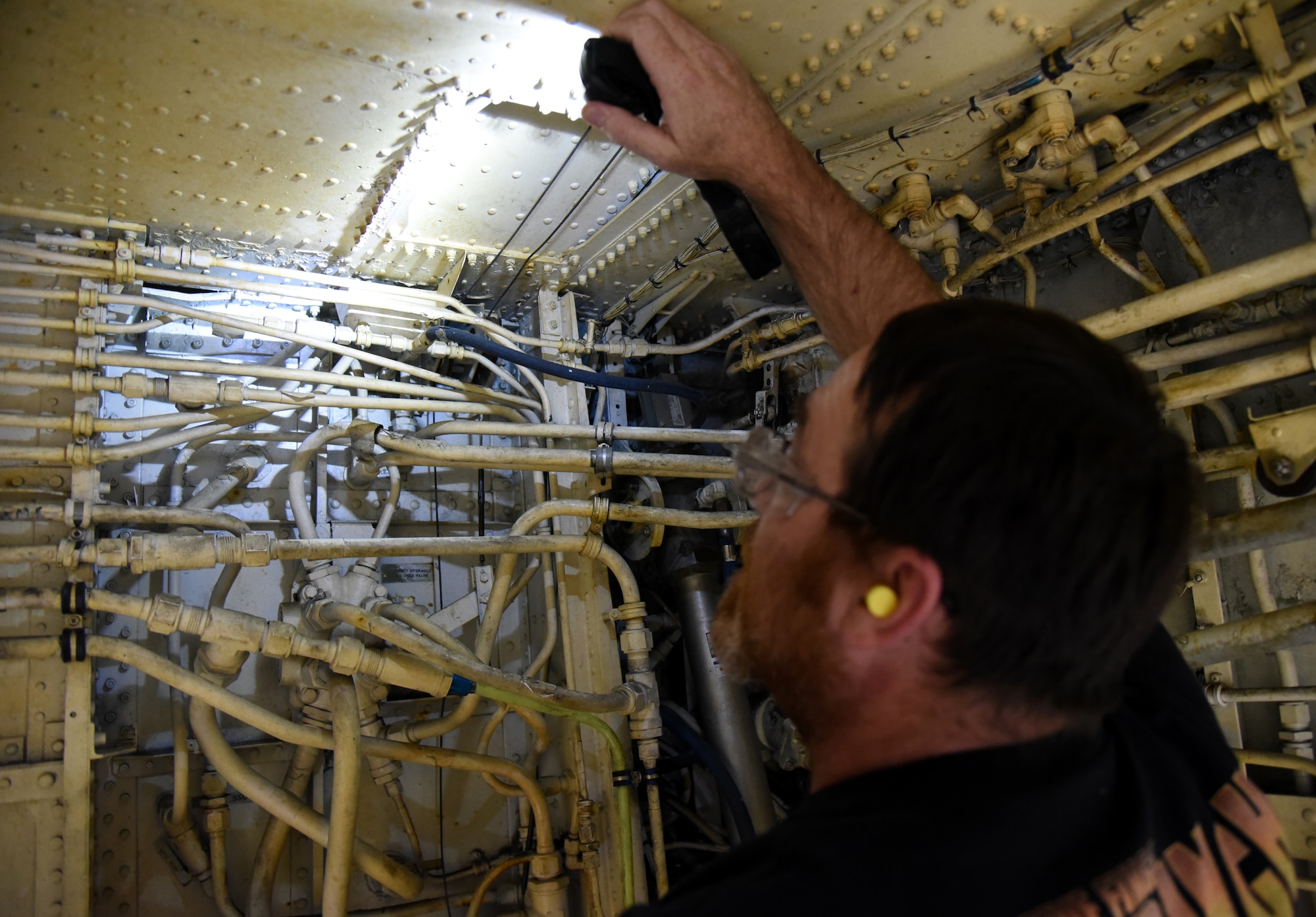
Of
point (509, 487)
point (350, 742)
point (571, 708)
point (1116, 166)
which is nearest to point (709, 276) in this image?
point (509, 487)

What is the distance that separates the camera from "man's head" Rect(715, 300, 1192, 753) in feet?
2.24

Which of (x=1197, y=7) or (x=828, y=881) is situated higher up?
(x=1197, y=7)

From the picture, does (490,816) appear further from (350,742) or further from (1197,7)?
(1197,7)

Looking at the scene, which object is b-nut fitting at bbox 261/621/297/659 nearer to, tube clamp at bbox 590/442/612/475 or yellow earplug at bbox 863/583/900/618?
tube clamp at bbox 590/442/612/475

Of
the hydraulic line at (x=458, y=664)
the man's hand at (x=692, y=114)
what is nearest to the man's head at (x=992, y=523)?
the man's hand at (x=692, y=114)

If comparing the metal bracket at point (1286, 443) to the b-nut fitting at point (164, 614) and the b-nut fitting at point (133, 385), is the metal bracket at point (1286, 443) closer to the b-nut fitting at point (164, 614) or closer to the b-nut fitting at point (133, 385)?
the b-nut fitting at point (164, 614)

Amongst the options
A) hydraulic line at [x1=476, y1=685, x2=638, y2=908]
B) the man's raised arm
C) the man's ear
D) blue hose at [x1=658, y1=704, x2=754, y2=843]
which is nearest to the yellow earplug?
the man's ear

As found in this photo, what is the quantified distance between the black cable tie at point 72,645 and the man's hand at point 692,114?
4.85 ft

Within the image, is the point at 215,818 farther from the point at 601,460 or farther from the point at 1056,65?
the point at 1056,65

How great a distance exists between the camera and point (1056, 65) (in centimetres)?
144

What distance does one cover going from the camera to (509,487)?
2580 mm

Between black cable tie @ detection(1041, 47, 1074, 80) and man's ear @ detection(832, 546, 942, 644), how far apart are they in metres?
1.18

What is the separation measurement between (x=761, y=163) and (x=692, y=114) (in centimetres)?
13

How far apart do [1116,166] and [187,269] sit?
214 centimetres
